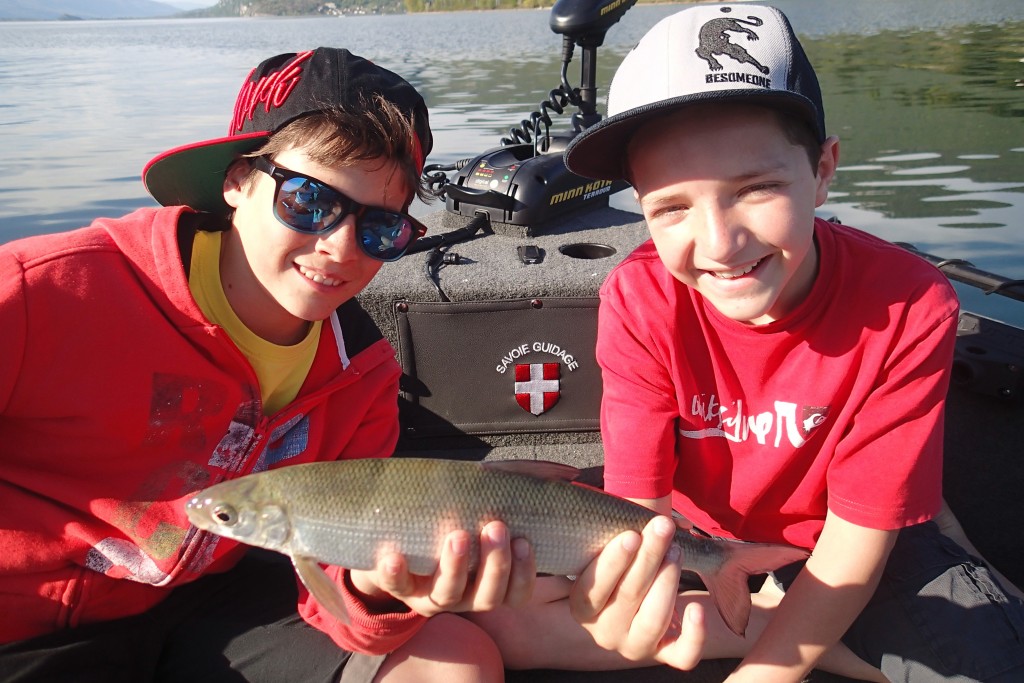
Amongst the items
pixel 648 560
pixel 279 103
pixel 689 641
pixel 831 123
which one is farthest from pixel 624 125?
pixel 831 123

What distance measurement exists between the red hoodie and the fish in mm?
321

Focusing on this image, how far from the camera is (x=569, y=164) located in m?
2.29

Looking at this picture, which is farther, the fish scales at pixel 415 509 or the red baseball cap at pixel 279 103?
the red baseball cap at pixel 279 103

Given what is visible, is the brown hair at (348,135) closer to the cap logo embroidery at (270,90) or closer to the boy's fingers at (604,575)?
the cap logo embroidery at (270,90)

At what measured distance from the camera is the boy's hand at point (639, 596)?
1838mm

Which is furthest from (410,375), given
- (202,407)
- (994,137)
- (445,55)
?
(445,55)

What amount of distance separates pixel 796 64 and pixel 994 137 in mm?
9831

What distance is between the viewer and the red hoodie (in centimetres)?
194

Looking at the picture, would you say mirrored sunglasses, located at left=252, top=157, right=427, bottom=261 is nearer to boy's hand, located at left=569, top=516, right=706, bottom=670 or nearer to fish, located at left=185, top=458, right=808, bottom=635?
fish, located at left=185, top=458, right=808, bottom=635

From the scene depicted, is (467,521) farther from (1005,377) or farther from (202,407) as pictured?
(1005,377)

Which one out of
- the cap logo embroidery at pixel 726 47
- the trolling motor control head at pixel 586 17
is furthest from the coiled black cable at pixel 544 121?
the cap logo embroidery at pixel 726 47

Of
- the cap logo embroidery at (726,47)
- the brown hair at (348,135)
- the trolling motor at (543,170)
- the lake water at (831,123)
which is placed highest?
the cap logo embroidery at (726,47)

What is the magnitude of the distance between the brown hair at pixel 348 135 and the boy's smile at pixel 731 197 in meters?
0.66

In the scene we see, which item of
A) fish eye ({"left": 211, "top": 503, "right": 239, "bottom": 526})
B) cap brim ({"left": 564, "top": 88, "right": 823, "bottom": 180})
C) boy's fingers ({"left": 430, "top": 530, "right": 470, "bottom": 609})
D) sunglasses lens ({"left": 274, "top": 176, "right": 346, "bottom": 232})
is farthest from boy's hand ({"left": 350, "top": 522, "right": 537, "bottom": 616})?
cap brim ({"left": 564, "top": 88, "right": 823, "bottom": 180})
